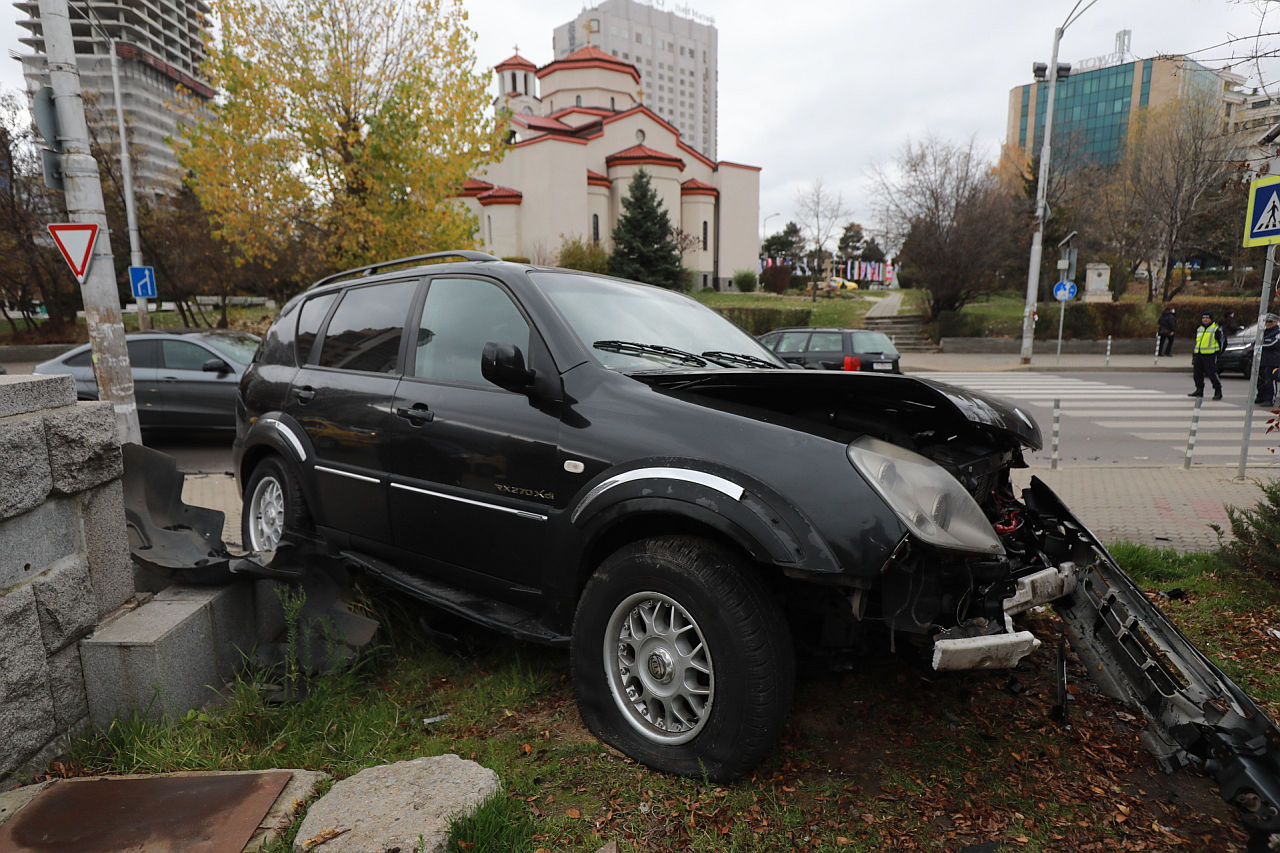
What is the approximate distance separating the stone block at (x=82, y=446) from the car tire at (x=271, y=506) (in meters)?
1.14

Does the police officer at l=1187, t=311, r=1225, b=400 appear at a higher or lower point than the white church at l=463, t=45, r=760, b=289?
lower

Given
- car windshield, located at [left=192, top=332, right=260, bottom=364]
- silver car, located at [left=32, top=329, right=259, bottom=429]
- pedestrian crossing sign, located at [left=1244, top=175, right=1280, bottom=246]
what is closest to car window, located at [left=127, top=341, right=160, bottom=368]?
silver car, located at [left=32, top=329, right=259, bottom=429]

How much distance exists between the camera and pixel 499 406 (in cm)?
322

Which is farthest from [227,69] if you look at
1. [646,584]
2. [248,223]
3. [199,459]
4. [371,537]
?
[646,584]

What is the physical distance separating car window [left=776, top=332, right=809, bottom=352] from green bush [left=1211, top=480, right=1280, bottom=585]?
1146cm

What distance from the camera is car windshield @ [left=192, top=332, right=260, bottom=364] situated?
10.1 metres

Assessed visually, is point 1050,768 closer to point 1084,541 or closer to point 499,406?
point 1084,541

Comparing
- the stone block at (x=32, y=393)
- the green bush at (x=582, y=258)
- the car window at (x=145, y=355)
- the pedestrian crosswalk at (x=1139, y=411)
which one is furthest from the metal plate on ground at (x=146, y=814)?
the green bush at (x=582, y=258)

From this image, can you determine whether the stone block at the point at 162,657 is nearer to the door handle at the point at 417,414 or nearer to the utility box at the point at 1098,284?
the door handle at the point at 417,414

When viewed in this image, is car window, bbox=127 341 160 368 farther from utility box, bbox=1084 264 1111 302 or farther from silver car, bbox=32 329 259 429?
utility box, bbox=1084 264 1111 302

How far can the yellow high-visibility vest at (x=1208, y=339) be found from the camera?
15.1 meters

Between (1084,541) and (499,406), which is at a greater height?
(499,406)

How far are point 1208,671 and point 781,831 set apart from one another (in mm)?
1600

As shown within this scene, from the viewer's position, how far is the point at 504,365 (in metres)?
2.94
